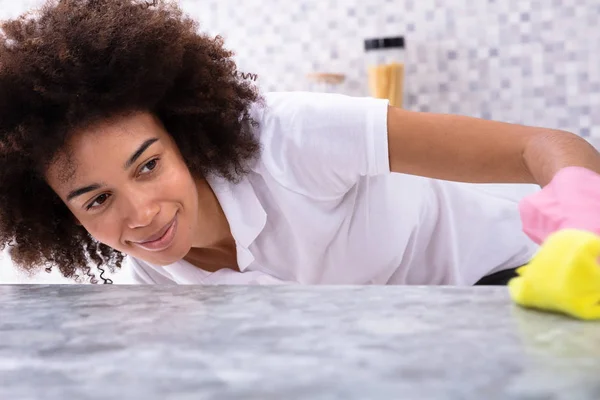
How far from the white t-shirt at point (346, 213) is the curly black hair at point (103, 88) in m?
0.05

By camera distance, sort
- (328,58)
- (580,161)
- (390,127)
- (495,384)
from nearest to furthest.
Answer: (495,384) < (580,161) < (390,127) < (328,58)

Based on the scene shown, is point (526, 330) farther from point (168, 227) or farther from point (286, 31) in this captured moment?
point (286, 31)

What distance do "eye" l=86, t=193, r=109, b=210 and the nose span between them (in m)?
0.04

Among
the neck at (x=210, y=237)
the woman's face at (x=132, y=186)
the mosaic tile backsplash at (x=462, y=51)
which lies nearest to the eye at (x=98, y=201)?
the woman's face at (x=132, y=186)

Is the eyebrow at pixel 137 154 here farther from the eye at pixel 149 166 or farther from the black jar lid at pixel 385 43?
the black jar lid at pixel 385 43

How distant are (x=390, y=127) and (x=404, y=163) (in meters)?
0.05

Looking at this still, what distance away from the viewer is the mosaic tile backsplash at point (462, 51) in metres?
1.80

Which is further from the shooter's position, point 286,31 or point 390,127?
point 286,31

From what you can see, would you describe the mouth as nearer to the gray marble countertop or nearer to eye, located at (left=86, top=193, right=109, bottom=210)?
eye, located at (left=86, top=193, right=109, bottom=210)

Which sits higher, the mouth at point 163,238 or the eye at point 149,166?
the eye at point 149,166

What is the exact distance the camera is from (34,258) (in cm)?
113

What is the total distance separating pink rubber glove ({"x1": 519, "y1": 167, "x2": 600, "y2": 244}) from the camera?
1.64ft

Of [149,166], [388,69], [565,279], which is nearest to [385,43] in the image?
[388,69]

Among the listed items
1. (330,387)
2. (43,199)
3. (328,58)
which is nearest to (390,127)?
(43,199)
